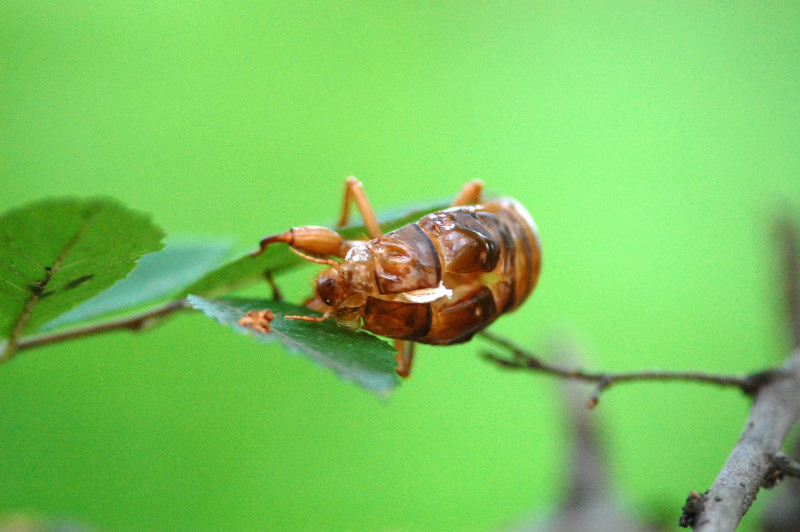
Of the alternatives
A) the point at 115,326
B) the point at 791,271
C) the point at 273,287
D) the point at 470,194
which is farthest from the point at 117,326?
the point at 791,271

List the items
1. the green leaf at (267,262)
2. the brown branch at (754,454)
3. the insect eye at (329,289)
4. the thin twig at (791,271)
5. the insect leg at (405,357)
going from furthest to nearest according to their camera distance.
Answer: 1. the thin twig at (791,271)
2. the insect leg at (405,357)
3. the green leaf at (267,262)
4. the insect eye at (329,289)
5. the brown branch at (754,454)

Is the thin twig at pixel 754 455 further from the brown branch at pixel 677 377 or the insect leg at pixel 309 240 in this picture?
the insect leg at pixel 309 240

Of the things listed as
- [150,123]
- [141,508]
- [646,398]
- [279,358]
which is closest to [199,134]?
[150,123]

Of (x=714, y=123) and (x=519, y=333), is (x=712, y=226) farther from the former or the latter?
(x=519, y=333)

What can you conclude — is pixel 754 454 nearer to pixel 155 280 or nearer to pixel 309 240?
pixel 309 240

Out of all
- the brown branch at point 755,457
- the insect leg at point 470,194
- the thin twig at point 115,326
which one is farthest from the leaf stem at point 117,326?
the brown branch at point 755,457

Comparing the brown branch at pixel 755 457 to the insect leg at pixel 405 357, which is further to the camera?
the insect leg at pixel 405 357

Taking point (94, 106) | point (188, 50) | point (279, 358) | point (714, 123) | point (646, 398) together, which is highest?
point (714, 123)

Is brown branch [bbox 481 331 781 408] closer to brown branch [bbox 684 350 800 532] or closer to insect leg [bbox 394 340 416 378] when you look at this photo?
brown branch [bbox 684 350 800 532]
